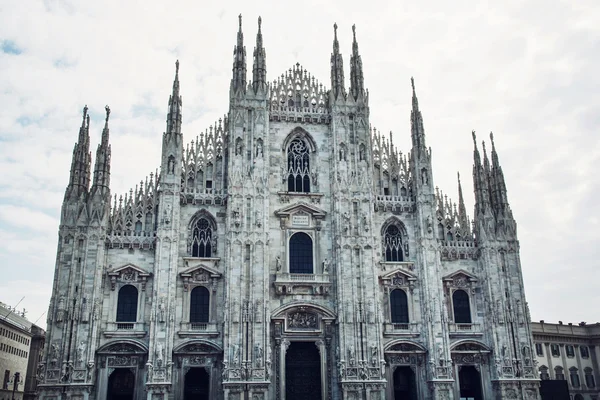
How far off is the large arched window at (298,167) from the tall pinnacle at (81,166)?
13.5m

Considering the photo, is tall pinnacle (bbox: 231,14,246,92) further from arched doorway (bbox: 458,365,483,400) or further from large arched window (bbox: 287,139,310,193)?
arched doorway (bbox: 458,365,483,400)

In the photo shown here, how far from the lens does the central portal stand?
1405 inches

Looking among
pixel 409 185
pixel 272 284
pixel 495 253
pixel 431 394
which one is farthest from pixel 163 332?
pixel 495 253

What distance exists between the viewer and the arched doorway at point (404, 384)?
121 ft

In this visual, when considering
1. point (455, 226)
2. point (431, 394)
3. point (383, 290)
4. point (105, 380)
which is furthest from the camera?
point (455, 226)

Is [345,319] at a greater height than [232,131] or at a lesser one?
lesser

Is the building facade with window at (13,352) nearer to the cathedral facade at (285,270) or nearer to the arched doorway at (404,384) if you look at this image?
the cathedral facade at (285,270)

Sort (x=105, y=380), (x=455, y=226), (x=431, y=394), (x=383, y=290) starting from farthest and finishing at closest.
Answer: (x=455, y=226) < (x=383, y=290) < (x=431, y=394) < (x=105, y=380)

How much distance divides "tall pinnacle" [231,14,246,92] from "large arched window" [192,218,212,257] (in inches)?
389

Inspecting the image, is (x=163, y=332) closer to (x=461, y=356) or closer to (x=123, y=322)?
(x=123, y=322)

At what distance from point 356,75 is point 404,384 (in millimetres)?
22216

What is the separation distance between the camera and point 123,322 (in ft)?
114

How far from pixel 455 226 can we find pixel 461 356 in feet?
29.5

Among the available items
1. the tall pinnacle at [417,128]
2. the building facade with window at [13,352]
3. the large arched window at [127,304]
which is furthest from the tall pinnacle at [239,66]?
the building facade with window at [13,352]
